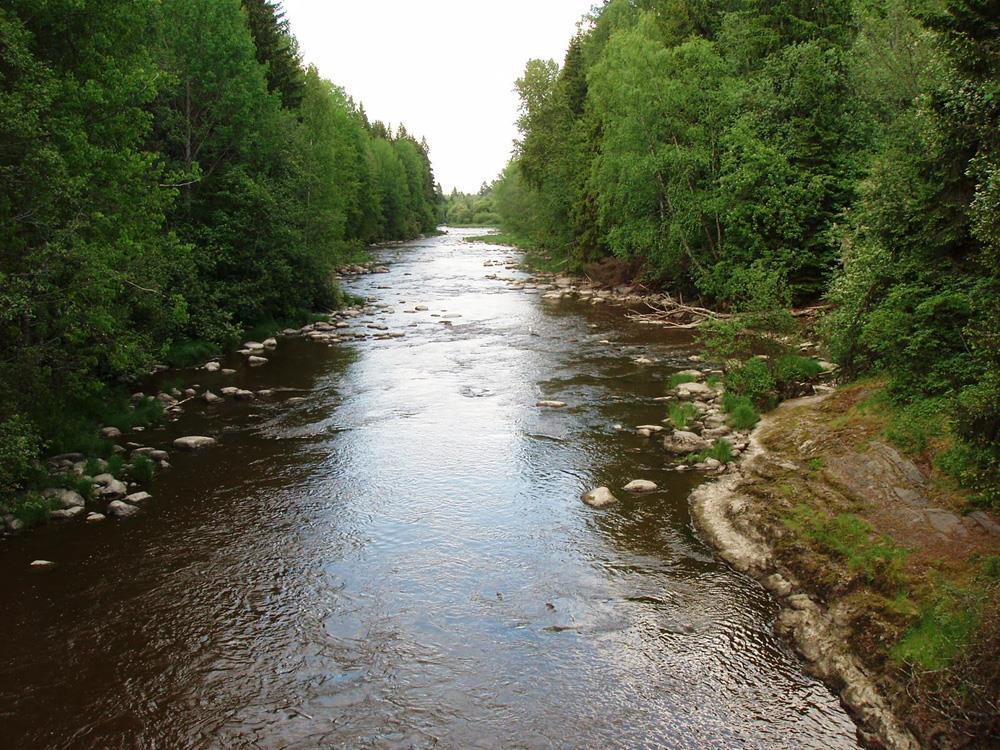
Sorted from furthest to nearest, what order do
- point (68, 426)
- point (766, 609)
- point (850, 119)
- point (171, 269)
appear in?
point (850, 119) → point (171, 269) → point (68, 426) → point (766, 609)

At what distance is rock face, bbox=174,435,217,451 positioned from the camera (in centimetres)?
1695

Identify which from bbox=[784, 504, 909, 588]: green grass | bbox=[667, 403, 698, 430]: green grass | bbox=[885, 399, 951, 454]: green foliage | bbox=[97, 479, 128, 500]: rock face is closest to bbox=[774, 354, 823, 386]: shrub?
bbox=[667, 403, 698, 430]: green grass

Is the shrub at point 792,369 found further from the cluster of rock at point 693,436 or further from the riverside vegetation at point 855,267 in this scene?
the cluster of rock at point 693,436

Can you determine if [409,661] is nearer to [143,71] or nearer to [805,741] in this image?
[805,741]

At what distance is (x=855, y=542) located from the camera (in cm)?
1023

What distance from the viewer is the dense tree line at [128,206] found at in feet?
43.4

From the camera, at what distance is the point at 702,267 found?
32094 millimetres

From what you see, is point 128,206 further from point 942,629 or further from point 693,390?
point 942,629

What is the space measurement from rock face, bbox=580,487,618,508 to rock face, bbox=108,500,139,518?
8846 millimetres

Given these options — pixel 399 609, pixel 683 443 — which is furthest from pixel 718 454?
pixel 399 609

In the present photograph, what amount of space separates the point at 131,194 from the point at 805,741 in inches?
718

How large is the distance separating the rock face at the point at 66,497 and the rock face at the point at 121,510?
2.03 ft

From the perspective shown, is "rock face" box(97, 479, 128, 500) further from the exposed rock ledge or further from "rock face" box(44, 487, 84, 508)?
the exposed rock ledge

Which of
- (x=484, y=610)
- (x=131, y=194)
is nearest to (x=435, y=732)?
(x=484, y=610)
